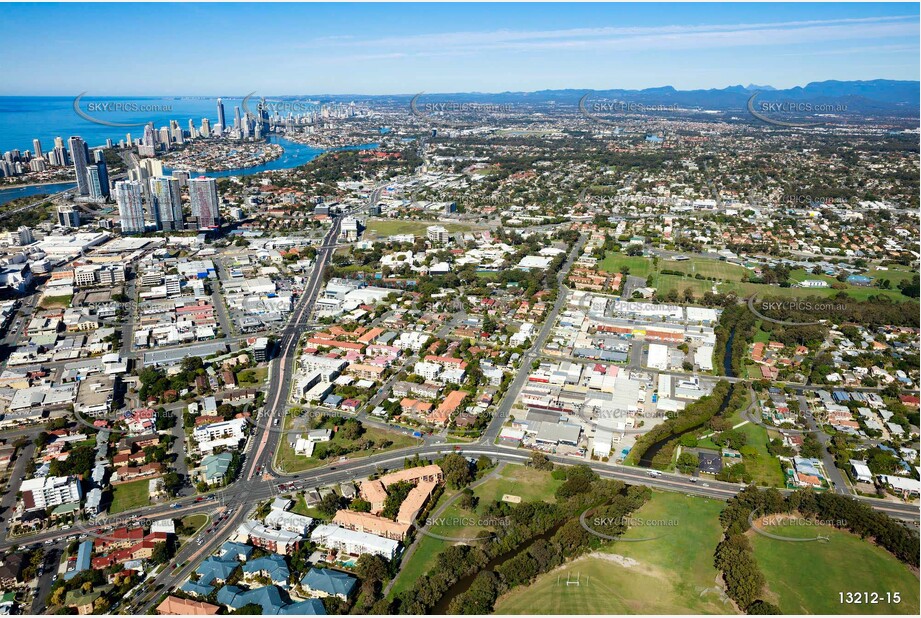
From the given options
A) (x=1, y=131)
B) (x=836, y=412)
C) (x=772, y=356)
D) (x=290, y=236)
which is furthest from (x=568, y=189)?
(x=1, y=131)

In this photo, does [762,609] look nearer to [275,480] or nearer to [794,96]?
[275,480]

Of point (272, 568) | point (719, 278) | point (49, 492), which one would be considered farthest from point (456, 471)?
point (719, 278)

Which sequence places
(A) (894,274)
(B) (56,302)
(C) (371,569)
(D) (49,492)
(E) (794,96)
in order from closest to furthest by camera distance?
(C) (371,569)
(D) (49,492)
(B) (56,302)
(A) (894,274)
(E) (794,96)

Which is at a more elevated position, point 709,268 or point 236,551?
point 709,268

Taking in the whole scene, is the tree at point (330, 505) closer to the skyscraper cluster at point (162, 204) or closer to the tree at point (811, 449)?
the tree at point (811, 449)

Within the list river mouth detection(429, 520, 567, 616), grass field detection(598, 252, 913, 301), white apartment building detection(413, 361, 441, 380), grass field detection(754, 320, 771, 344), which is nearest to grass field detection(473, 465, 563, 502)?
river mouth detection(429, 520, 567, 616)

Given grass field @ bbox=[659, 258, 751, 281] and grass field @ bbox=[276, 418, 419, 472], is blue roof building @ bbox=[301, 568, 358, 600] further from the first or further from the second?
grass field @ bbox=[659, 258, 751, 281]

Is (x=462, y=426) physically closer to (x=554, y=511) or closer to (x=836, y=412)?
(x=554, y=511)
